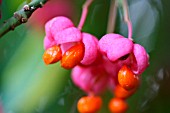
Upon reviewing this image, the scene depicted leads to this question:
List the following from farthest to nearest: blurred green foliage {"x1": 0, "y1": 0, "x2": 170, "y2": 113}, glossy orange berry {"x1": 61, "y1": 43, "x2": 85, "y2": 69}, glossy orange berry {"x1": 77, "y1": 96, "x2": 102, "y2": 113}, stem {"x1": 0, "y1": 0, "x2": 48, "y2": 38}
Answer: blurred green foliage {"x1": 0, "y1": 0, "x2": 170, "y2": 113} < glossy orange berry {"x1": 77, "y1": 96, "x2": 102, "y2": 113} < glossy orange berry {"x1": 61, "y1": 43, "x2": 85, "y2": 69} < stem {"x1": 0, "y1": 0, "x2": 48, "y2": 38}

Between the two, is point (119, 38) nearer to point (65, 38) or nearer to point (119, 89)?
point (65, 38)

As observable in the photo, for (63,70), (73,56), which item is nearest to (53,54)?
(73,56)

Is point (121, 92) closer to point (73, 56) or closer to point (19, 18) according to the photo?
point (73, 56)

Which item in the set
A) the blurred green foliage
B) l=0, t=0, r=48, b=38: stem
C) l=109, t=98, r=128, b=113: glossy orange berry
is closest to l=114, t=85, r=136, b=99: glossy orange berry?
l=109, t=98, r=128, b=113: glossy orange berry

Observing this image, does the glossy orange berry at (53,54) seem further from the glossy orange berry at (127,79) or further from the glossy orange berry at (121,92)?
the glossy orange berry at (121,92)

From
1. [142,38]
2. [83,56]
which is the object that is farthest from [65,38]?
[142,38]

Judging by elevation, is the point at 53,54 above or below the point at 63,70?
above

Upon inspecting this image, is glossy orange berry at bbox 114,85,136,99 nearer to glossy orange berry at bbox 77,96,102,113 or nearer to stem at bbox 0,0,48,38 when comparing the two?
glossy orange berry at bbox 77,96,102,113
